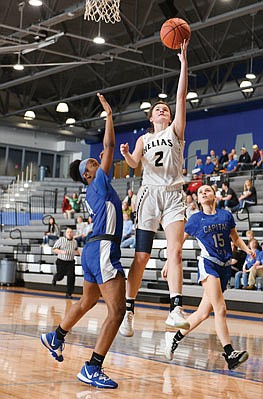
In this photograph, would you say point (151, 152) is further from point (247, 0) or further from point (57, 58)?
point (57, 58)

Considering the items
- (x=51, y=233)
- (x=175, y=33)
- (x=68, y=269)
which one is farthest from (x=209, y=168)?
(x=175, y=33)

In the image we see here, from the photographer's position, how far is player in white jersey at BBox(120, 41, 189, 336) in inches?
240

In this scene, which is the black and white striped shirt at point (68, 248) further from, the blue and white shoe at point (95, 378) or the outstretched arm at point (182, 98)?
the blue and white shoe at point (95, 378)

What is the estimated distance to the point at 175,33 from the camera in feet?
21.0

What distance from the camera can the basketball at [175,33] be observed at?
6.37m

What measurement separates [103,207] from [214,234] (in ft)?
5.54

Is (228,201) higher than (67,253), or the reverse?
(228,201)

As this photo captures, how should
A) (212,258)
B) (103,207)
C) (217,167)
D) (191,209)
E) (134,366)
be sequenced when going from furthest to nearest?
(217,167) → (191,209) → (212,258) → (134,366) → (103,207)

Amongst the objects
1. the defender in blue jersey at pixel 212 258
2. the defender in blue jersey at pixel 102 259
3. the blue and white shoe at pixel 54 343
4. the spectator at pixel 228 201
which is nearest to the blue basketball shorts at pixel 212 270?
the defender in blue jersey at pixel 212 258

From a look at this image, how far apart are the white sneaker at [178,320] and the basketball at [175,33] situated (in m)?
2.48

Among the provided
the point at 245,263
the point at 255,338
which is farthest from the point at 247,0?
the point at 255,338

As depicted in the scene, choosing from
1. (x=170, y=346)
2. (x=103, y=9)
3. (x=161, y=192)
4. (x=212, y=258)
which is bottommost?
(x=170, y=346)

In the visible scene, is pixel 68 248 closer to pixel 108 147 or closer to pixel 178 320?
pixel 178 320

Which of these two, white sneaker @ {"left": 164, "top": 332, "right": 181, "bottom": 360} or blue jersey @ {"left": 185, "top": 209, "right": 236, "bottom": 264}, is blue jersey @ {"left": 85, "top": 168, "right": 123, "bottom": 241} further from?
white sneaker @ {"left": 164, "top": 332, "right": 181, "bottom": 360}
